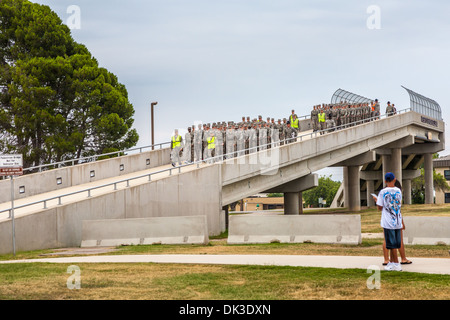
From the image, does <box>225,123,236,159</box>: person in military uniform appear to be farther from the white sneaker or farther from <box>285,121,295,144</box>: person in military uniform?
the white sneaker

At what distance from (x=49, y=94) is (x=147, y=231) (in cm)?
2311

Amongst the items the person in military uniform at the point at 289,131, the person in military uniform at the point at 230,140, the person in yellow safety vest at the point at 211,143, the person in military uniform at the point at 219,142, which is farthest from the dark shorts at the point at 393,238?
the person in military uniform at the point at 289,131

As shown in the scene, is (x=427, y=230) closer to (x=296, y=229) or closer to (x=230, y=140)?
(x=296, y=229)

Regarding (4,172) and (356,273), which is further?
(4,172)

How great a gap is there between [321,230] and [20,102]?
89.2ft

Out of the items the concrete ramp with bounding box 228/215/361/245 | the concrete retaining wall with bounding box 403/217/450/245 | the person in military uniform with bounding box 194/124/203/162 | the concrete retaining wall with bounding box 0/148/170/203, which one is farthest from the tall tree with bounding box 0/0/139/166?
the concrete retaining wall with bounding box 403/217/450/245

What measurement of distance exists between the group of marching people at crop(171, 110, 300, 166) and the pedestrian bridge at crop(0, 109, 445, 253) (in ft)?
3.83

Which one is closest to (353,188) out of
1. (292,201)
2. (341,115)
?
(341,115)

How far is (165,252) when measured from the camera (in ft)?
60.4

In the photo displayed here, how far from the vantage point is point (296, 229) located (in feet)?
67.3

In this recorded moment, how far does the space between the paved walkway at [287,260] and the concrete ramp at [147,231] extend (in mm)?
4034

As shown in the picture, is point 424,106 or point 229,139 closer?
point 229,139
